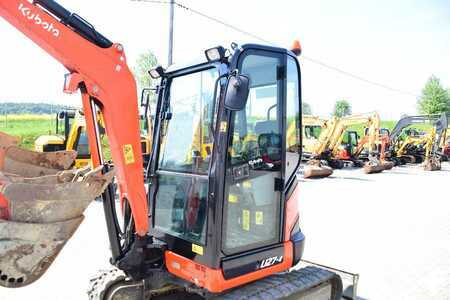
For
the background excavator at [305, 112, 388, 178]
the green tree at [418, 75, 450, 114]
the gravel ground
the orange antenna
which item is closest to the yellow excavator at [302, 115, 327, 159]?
the background excavator at [305, 112, 388, 178]

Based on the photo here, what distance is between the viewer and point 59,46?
230cm

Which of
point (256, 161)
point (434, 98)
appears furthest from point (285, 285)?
point (434, 98)

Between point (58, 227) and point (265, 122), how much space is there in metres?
1.73

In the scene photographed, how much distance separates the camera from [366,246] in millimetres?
6148

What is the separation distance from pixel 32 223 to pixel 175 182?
1.27 meters

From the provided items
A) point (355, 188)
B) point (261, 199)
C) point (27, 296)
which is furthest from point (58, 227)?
point (355, 188)

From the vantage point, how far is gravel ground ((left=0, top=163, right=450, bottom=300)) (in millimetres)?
4465

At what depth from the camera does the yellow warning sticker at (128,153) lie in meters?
2.62

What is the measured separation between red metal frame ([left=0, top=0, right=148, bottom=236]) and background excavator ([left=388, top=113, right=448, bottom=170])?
21.0m

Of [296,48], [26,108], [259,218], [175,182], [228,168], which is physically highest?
[26,108]

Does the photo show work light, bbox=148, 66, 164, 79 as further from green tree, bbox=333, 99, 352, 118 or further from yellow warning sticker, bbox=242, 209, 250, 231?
green tree, bbox=333, 99, 352, 118

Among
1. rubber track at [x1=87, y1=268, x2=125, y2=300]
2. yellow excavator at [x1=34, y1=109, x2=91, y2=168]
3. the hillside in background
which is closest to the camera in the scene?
rubber track at [x1=87, y1=268, x2=125, y2=300]

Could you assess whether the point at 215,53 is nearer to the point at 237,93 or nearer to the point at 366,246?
the point at 237,93

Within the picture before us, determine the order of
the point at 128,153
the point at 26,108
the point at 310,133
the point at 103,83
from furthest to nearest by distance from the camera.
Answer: the point at 26,108 < the point at 310,133 < the point at 128,153 < the point at 103,83
